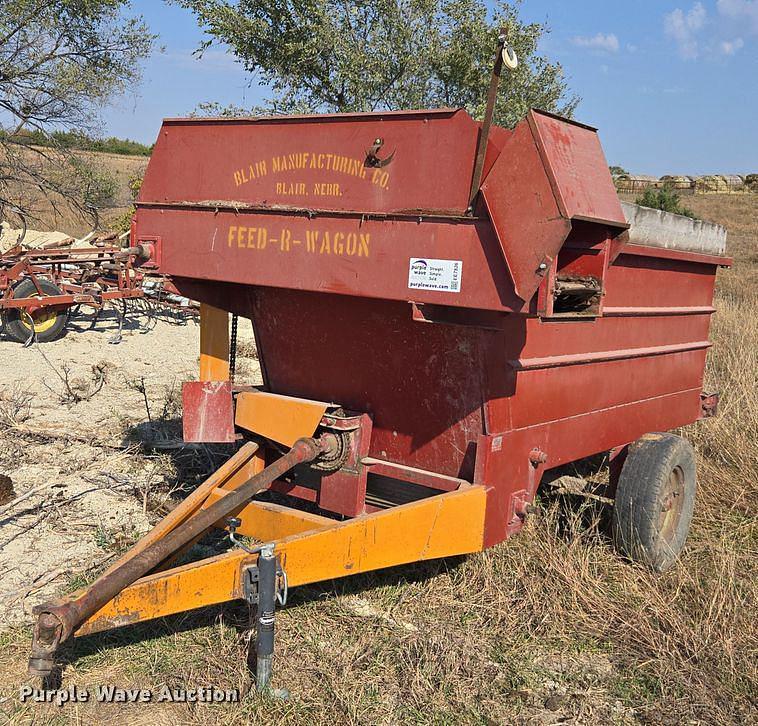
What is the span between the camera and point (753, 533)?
187 inches

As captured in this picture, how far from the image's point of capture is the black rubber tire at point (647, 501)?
13.2 feet

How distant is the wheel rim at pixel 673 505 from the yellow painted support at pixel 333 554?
4.68 ft

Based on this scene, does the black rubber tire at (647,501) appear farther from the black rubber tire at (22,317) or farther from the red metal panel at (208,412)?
the black rubber tire at (22,317)

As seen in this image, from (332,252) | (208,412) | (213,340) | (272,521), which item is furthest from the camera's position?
(213,340)

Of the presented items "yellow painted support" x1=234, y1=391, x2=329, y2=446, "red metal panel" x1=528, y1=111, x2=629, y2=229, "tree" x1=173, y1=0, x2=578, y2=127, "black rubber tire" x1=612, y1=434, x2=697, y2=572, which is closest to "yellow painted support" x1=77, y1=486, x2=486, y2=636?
"yellow painted support" x1=234, y1=391, x2=329, y2=446

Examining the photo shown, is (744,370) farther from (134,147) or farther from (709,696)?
(134,147)

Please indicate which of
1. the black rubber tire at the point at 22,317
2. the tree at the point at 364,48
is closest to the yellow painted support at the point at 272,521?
the black rubber tire at the point at 22,317

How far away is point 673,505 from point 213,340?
272cm

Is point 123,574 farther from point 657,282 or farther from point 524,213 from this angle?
point 657,282

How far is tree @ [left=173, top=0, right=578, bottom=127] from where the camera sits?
16.2 metres

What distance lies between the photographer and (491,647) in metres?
3.45

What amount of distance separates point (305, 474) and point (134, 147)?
59.4m

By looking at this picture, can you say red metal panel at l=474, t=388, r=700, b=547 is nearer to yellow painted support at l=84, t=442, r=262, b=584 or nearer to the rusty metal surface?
the rusty metal surface

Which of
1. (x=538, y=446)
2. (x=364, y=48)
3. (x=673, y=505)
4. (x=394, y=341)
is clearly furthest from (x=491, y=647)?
(x=364, y=48)
